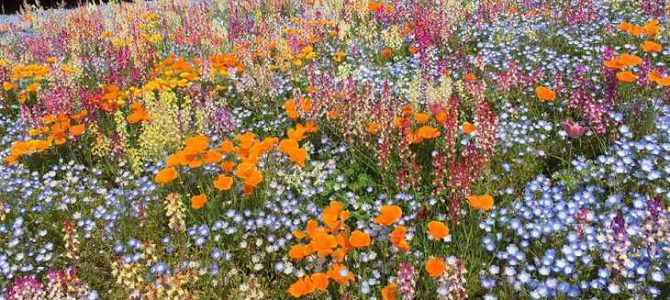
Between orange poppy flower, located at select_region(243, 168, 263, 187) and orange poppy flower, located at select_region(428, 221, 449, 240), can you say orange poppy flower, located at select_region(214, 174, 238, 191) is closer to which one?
orange poppy flower, located at select_region(243, 168, 263, 187)

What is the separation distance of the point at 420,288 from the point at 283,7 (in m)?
7.89

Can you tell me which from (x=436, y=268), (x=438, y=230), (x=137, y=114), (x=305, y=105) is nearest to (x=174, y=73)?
(x=137, y=114)

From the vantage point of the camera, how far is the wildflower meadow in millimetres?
3523

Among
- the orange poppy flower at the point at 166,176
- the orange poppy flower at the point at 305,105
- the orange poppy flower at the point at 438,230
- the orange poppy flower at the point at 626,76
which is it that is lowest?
the orange poppy flower at the point at 438,230

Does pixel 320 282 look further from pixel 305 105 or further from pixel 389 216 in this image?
pixel 305 105

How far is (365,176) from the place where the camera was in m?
4.73

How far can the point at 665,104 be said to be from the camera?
491cm

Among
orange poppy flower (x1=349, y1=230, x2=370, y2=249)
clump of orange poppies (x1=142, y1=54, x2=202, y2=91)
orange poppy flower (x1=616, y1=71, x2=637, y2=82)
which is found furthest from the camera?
clump of orange poppies (x1=142, y1=54, x2=202, y2=91)

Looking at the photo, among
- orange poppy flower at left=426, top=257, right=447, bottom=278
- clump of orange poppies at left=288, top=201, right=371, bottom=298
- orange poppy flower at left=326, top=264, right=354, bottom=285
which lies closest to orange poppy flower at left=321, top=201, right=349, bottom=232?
clump of orange poppies at left=288, top=201, right=371, bottom=298

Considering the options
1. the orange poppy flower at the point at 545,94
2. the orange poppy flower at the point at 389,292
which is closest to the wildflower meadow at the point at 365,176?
the orange poppy flower at the point at 389,292

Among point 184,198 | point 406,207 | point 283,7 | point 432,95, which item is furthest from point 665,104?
point 283,7

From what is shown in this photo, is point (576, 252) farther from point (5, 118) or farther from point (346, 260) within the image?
point (5, 118)

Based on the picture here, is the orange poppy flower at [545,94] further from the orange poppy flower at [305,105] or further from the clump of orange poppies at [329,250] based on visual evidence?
the clump of orange poppies at [329,250]

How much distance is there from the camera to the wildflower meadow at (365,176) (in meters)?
3.52
